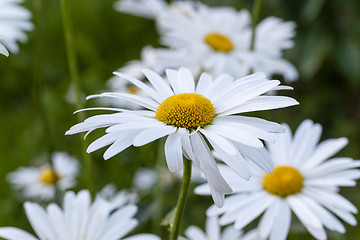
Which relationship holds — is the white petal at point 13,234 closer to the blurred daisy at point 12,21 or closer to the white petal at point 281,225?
the white petal at point 281,225

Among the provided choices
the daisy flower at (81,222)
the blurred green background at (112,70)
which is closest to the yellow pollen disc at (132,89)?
the blurred green background at (112,70)

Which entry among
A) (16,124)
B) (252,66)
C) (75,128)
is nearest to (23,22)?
(252,66)

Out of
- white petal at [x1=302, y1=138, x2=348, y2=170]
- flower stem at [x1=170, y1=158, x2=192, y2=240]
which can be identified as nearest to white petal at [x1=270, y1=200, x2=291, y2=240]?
white petal at [x1=302, y1=138, x2=348, y2=170]

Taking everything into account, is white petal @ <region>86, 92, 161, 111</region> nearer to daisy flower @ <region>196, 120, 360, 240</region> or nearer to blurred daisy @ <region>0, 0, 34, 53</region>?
daisy flower @ <region>196, 120, 360, 240</region>

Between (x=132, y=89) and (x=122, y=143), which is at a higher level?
(x=132, y=89)

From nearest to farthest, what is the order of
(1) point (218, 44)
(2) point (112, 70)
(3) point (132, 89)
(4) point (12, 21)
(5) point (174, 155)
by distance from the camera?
1. (5) point (174, 155)
2. (4) point (12, 21)
3. (1) point (218, 44)
4. (3) point (132, 89)
5. (2) point (112, 70)

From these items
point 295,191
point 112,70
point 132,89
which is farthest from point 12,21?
point 112,70

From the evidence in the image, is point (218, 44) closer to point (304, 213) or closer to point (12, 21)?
point (12, 21)
